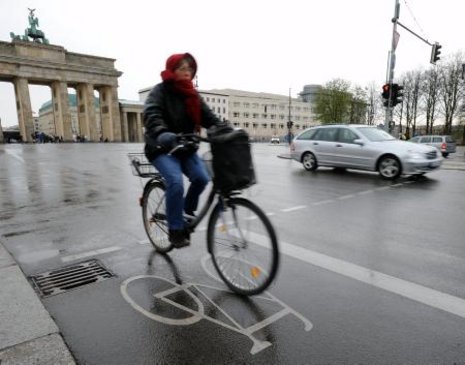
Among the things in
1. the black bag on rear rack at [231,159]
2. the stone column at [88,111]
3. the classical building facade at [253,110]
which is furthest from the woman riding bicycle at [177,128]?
the classical building facade at [253,110]

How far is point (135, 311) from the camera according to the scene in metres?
2.86

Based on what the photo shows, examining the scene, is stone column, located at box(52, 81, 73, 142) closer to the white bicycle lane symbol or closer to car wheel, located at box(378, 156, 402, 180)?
car wheel, located at box(378, 156, 402, 180)

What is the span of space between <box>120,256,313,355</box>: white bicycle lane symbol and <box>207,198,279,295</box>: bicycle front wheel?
0.15 m

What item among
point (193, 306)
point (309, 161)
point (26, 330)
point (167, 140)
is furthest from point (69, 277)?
point (309, 161)

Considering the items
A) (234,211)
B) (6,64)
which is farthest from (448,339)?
(6,64)

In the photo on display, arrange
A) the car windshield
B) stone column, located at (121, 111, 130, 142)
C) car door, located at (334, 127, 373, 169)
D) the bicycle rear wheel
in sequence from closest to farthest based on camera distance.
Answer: the bicycle rear wheel, car door, located at (334, 127, 373, 169), the car windshield, stone column, located at (121, 111, 130, 142)

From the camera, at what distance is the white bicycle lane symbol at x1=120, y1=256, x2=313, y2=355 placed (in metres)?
2.59

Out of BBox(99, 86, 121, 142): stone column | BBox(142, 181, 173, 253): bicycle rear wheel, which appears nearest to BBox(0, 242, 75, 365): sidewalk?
BBox(142, 181, 173, 253): bicycle rear wheel

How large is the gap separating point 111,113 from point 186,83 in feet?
246

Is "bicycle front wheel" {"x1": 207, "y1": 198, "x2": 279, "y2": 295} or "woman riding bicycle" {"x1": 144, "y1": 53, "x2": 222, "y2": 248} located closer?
"bicycle front wheel" {"x1": 207, "y1": 198, "x2": 279, "y2": 295}

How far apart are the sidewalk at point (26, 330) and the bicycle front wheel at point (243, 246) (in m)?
1.42

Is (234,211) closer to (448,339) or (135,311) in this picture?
(135,311)

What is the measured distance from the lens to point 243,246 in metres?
3.14

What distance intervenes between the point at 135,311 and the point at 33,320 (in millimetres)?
725
